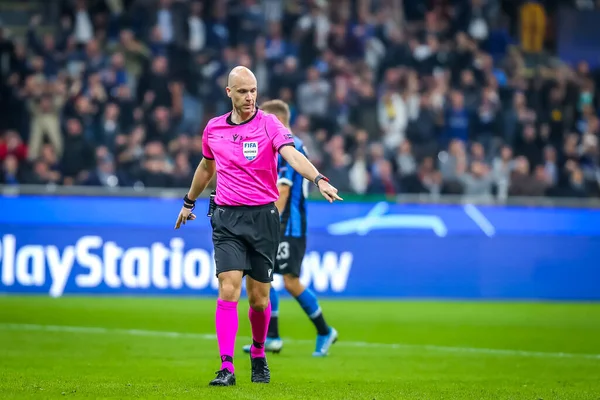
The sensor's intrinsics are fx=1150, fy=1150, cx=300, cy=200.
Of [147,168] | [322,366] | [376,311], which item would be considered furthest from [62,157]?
[322,366]

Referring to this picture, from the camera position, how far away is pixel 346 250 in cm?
1911

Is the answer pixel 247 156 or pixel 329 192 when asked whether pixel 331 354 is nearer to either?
pixel 247 156

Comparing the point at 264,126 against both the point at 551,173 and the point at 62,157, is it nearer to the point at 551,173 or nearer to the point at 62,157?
the point at 62,157

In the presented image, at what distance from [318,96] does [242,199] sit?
48.6 ft

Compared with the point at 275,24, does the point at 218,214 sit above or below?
below

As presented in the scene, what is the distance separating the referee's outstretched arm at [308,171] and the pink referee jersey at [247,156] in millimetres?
167

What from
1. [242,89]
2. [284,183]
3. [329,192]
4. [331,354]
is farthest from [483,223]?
[329,192]

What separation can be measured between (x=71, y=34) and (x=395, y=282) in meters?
9.40

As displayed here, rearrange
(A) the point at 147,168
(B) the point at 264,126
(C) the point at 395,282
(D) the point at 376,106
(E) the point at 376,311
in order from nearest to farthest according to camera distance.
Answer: (B) the point at 264,126 < (E) the point at 376,311 < (C) the point at 395,282 < (A) the point at 147,168 < (D) the point at 376,106

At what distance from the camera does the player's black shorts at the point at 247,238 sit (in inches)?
346

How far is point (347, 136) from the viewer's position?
22922mm

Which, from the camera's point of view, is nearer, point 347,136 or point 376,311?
point 376,311

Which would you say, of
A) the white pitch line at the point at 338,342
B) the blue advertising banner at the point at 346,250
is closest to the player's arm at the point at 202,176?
the white pitch line at the point at 338,342

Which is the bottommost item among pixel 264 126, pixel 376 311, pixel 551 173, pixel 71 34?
pixel 376 311
